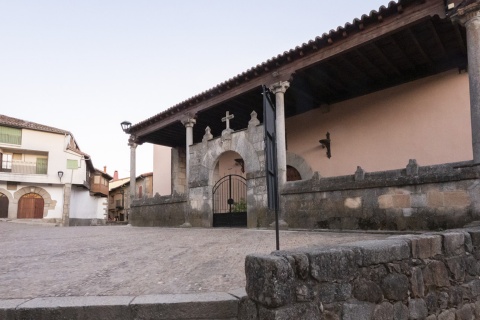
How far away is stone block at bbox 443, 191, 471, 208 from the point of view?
5.23 m

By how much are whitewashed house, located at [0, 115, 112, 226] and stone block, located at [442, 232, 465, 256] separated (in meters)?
25.5

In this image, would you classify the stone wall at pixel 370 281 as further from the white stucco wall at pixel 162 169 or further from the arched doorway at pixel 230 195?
the white stucco wall at pixel 162 169

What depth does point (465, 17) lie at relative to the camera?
5684mm

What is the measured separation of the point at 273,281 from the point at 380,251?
97cm

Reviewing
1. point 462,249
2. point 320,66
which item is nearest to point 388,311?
point 462,249

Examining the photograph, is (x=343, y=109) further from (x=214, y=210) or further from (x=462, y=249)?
(x=462, y=249)

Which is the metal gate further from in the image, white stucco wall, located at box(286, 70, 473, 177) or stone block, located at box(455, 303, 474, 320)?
stone block, located at box(455, 303, 474, 320)

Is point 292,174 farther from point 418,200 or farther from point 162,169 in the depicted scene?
point 162,169

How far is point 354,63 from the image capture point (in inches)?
332

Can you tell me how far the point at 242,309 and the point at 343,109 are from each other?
8.95 m

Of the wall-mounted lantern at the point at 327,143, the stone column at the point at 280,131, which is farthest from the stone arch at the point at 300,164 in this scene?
the stone column at the point at 280,131

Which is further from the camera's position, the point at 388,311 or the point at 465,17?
the point at 465,17

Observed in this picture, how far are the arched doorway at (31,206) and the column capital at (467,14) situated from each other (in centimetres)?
2687

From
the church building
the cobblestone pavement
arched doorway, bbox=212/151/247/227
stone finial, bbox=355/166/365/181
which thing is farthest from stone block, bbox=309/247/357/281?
arched doorway, bbox=212/151/247/227
